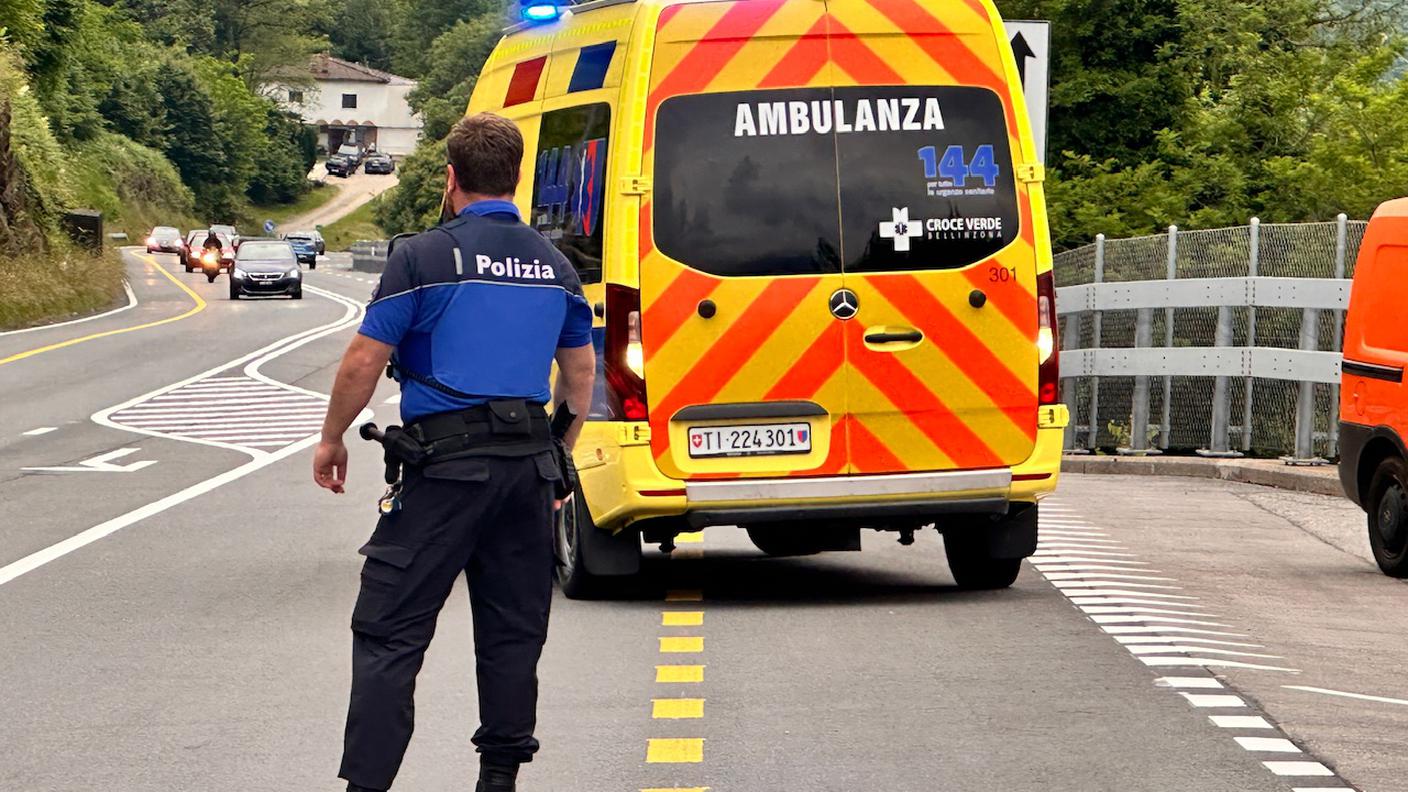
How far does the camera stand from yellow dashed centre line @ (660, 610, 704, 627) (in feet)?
31.4

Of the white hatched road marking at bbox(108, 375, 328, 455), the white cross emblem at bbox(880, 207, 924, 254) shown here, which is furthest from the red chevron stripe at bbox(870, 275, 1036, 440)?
the white hatched road marking at bbox(108, 375, 328, 455)

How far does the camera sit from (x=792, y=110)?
389 inches

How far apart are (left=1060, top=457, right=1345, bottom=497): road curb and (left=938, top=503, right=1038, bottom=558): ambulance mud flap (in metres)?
5.91

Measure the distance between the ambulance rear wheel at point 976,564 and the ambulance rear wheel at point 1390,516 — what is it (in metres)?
2.06

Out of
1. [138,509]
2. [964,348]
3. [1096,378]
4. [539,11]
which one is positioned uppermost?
[539,11]

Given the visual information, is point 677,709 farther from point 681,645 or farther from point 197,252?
point 197,252

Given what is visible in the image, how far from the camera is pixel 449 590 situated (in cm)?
587

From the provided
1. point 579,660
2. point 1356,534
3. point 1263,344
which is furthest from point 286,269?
point 579,660

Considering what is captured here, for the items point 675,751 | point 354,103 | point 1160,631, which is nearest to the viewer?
point 675,751

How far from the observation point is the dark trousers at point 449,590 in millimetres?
5754

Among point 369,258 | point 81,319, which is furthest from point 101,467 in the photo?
point 369,258

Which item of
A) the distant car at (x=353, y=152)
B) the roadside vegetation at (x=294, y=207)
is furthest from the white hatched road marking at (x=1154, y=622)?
the distant car at (x=353, y=152)

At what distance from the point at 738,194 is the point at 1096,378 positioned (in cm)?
1000

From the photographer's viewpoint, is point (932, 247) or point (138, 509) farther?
point (138, 509)
